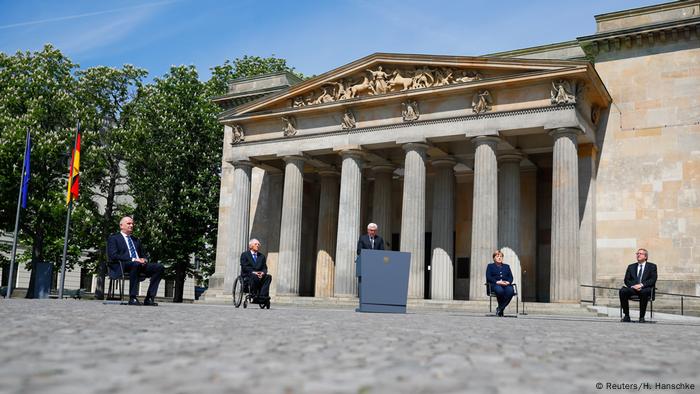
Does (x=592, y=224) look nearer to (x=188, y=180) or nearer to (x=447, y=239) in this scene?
(x=447, y=239)

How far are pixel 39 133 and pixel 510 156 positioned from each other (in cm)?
2423

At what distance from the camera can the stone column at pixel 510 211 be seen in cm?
2898

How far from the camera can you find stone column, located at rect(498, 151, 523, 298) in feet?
95.1

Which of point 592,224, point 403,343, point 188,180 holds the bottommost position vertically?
point 403,343

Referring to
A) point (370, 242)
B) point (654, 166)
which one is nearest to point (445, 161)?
point (654, 166)

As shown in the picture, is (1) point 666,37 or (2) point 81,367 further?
(1) point 666,37

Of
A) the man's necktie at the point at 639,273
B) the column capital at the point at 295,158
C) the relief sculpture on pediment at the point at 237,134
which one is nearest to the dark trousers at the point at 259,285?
the man's necktie at the point at 639,273

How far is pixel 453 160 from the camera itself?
1272 inches

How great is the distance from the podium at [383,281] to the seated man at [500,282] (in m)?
2.36

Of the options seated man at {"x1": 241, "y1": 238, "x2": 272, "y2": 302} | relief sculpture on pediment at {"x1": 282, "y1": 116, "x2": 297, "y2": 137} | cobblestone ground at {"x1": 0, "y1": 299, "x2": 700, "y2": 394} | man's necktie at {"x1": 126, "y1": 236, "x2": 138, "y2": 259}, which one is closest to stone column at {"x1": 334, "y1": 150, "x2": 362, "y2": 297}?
relief sculpture on pediment at {"x1": 282, "y1": 116, "x2": 297, "y2": 137}

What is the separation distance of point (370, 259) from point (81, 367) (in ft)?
50.2

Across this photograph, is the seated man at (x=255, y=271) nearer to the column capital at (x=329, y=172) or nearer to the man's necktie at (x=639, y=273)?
the man's necktie at (x=639, y=273)

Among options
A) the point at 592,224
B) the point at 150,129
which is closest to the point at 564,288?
the point at 592,224

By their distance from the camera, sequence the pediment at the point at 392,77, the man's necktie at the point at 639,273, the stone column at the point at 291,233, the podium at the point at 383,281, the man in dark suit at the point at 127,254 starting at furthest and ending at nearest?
1. the stone column at the point at 291,233
2. the pediment at the point at 392,77
3. the podium at the point at 383,281
4. the man's necktie at the point at 639,273
5. the man in dark suit at the point at 127,254
